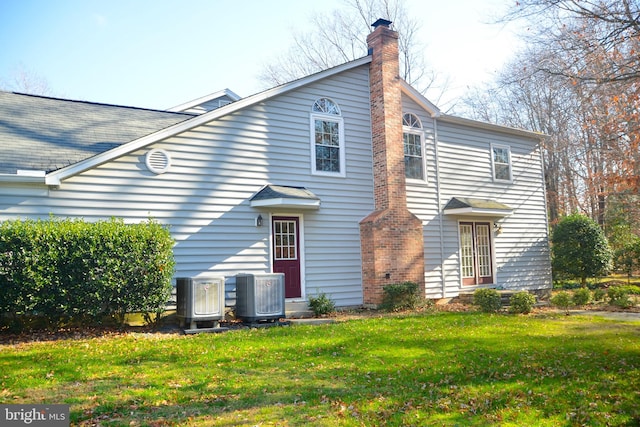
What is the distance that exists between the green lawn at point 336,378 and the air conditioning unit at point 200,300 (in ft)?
2.53

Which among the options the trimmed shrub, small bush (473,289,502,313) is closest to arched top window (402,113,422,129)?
small bush (473,289,502,313)

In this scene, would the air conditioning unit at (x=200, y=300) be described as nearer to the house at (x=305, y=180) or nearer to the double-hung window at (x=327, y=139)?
the house at (x=305, y=180)

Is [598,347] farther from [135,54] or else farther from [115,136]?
[135,54]

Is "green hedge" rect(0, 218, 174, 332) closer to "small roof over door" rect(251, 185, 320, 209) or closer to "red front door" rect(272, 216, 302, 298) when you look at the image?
"small roof over door" rect(251, 185, 320, 209)

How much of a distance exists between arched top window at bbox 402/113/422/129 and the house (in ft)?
0.13

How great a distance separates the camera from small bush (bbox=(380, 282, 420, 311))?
12.5 metres

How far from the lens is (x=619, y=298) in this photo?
44.2 ft

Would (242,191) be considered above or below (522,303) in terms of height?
above

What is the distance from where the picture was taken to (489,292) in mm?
12445

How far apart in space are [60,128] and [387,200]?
7.76 m

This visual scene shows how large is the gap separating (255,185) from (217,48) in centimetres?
592

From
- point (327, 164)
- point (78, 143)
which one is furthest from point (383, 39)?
point (78, 143)

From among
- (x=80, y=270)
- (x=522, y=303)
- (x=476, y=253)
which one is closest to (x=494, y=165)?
(x=476, y=253)

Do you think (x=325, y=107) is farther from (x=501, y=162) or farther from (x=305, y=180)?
(x=501, y=162)
